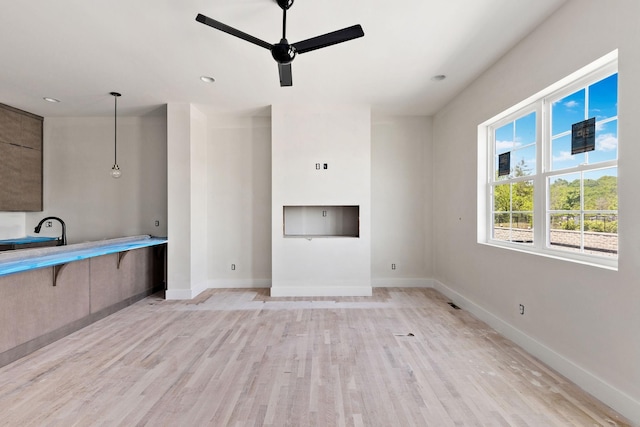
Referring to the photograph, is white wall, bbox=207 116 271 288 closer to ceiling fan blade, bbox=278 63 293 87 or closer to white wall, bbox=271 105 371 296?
white wall, bbox=271 105 371 296

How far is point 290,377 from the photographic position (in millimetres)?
2174

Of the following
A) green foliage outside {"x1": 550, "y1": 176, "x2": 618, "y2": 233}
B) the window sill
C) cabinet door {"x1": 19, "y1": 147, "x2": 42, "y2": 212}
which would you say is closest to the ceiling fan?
green foliage outside {"x1": 550, "y1": 176, "x2": 618, "y2": 233}

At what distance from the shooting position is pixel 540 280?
2.44 meters

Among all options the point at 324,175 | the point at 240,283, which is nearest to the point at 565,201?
the point at 324,175

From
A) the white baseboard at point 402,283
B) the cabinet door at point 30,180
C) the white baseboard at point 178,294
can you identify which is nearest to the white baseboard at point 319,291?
the white baseboard at point 402,283

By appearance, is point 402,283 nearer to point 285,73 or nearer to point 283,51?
point 285,73

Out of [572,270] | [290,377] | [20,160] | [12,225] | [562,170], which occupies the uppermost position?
[20,160]

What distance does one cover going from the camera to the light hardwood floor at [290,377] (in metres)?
1.75

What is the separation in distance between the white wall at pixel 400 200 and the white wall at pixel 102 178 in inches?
139

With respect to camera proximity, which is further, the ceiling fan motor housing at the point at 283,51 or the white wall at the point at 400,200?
the white wall at the point at 400,200

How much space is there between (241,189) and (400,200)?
2.63 metres

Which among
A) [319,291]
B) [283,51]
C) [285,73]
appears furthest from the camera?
[319,291]

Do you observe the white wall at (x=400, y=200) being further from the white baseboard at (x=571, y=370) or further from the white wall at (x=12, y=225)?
the white wall at (x=12, y=225)

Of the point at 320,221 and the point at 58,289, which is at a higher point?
the point at 320,221
